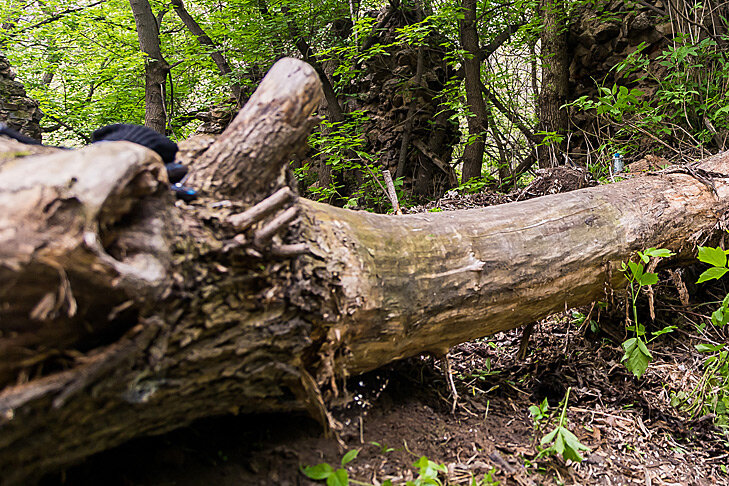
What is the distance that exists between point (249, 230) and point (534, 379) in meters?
1.96

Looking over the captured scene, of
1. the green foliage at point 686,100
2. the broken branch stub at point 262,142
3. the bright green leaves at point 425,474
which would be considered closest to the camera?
the broken branch stub at point 262,142

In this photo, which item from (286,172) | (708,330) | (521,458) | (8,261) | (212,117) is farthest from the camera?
(212,117)

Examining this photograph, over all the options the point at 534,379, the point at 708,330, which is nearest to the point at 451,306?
the point at 534,379

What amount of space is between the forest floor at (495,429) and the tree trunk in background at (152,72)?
4375 mm

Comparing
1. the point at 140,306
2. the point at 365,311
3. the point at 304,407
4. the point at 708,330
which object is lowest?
the point at 708,330

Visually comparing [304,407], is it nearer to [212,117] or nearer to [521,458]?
[521,458]

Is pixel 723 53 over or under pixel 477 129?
over

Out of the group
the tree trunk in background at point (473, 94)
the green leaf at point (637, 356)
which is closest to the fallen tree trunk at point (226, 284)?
the green leaf at point (637, 356)

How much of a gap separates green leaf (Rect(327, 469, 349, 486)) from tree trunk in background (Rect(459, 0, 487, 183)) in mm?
5620

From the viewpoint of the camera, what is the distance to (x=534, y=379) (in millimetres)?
2564

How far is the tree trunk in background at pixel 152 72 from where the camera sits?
202 inches

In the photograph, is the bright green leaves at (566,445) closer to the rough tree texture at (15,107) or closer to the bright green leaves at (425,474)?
the bright green leaves at (425,474)

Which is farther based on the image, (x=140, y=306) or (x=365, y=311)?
(x=365, y=311)

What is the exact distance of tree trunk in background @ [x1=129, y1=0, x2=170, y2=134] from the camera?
5.13 metres
